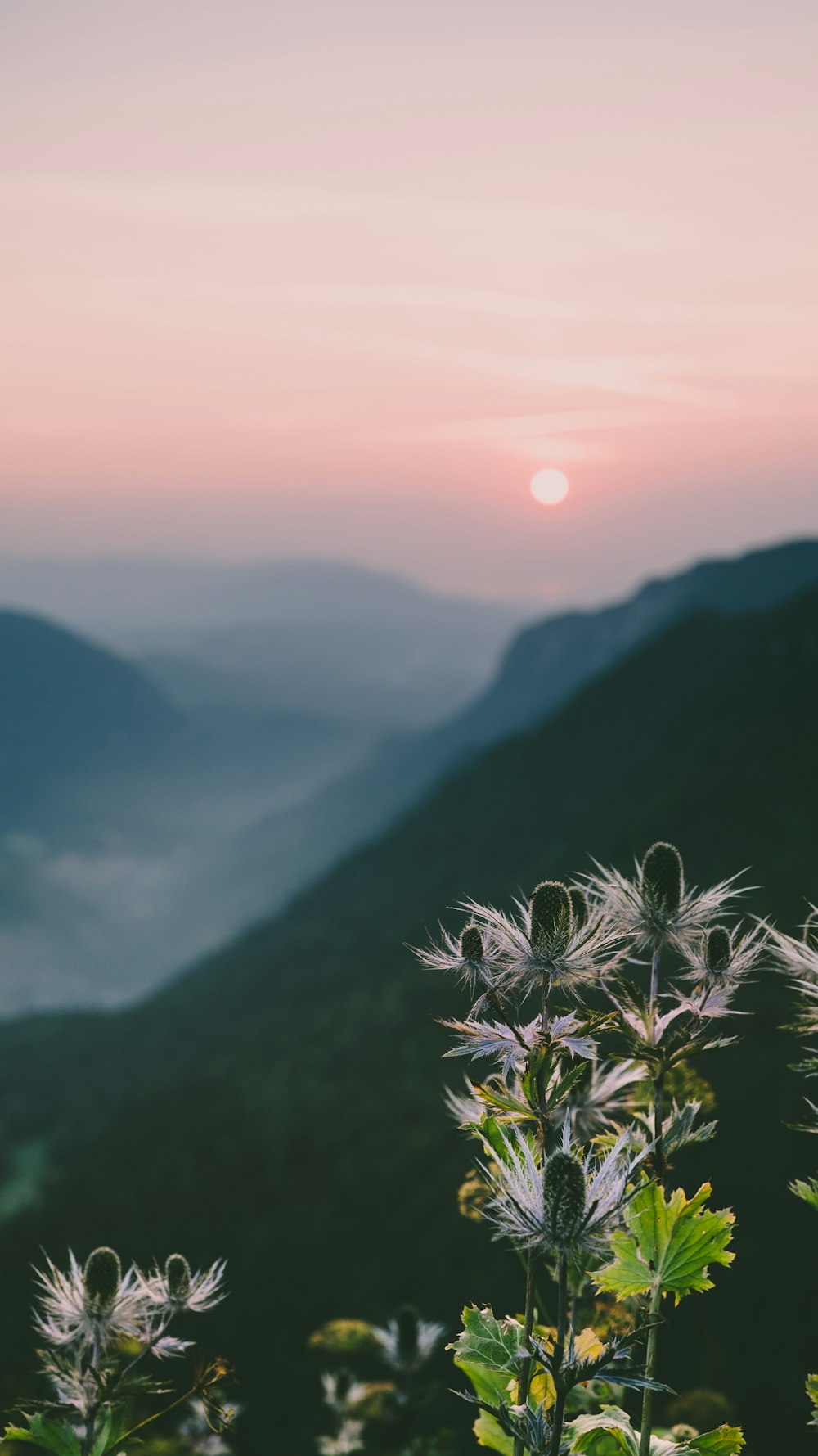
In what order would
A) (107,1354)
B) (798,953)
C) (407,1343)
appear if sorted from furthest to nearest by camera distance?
(407,1343) < (107,1354) < (798,953)

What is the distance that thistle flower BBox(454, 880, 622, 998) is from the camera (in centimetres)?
353

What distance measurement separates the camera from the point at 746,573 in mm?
185625

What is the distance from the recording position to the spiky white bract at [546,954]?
139 inches

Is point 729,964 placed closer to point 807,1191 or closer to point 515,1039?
point 807,1191

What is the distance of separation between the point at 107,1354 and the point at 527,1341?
208 cm

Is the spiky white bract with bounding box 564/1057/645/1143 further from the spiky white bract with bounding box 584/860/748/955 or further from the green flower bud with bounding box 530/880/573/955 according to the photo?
the green flower bud with bounding box 530/880/573/955

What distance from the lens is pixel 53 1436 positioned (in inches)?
141

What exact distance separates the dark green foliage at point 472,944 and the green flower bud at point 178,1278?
1.90 metres

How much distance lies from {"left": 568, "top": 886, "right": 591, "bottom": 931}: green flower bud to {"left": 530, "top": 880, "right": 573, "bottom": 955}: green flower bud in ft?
0.26

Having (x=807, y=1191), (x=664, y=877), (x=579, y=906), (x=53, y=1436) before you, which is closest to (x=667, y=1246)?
(x=807, y=1191)

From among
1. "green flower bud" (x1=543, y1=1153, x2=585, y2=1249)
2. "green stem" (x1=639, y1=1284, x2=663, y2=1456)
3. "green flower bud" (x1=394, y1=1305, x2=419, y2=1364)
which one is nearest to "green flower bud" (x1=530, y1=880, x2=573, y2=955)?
"green flower bud" (x1=543, y1=1153, x2=585, y2=1249)

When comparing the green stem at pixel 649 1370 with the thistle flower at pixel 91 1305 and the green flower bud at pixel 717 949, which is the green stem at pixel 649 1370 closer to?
the green flower bud at pixel 717 949

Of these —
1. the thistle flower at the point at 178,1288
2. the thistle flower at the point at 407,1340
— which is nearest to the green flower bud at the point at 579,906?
the thistle flower at the point at 178,1288

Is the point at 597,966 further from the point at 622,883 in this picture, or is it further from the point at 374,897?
the point at 374,897
